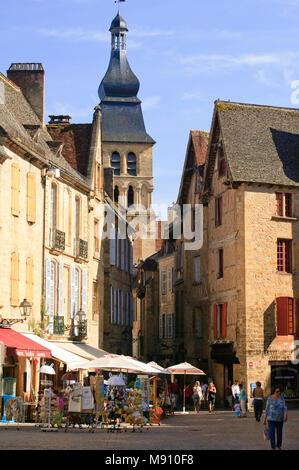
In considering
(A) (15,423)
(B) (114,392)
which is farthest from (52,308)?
(A) (15,423)

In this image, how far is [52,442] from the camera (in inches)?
779

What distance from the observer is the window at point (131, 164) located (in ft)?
331

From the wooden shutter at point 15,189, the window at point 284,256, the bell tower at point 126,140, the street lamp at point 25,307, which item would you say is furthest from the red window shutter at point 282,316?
the bell tower at point 126,140

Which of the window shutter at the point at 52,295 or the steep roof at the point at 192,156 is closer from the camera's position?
the window shutter at the point at 52,295

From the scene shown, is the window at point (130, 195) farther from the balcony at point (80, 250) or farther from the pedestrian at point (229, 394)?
the balcony at point (80, 250)

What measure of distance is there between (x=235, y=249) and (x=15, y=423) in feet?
56.6

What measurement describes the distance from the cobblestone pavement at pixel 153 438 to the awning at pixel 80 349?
19.1ft

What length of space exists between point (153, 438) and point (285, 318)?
68.0ft

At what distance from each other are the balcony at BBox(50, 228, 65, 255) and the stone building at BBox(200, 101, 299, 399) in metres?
9.46

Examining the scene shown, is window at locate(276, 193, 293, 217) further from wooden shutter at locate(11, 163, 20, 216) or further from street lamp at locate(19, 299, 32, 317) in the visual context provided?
street lamp at locate(19, 299, 32, 317)

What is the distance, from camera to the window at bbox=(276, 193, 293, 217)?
43000mm

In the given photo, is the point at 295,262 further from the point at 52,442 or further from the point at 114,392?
the point at 52,442

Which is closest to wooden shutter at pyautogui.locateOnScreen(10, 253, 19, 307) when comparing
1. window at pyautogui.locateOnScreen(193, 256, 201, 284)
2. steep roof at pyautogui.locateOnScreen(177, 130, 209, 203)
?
window at pyautogui.locateOnScreen(193, 256, 201, 284)

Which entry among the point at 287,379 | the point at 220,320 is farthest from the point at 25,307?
the point at 287,379
